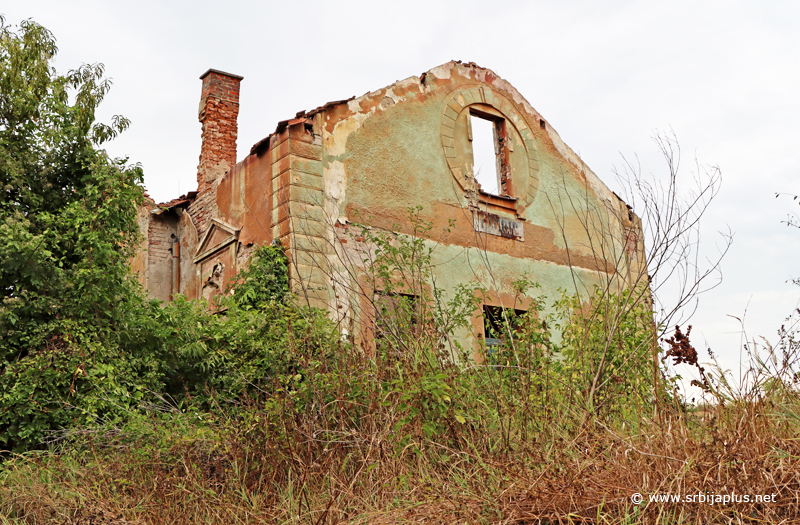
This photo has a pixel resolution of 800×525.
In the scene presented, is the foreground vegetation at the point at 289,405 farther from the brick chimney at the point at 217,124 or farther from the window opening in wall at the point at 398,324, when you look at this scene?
the brick chimney at the point at 217,124

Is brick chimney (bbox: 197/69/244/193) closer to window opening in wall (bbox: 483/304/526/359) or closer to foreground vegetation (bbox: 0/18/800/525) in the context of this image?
foreground vegetation (bbox: 0/18/800/525)

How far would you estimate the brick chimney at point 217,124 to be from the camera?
36.8 ft

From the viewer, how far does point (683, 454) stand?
3.48 metres

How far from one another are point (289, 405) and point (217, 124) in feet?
24.6

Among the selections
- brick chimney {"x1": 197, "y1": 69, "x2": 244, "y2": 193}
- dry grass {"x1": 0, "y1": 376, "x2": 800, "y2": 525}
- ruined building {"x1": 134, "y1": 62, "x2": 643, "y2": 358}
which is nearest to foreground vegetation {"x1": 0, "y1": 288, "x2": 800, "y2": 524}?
dry grass {"x1": 0, "y1": 376, "x2": 800, "y2": 525}

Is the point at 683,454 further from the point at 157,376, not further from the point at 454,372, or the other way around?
the point at 157,376

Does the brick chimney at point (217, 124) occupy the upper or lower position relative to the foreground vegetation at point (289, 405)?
upper

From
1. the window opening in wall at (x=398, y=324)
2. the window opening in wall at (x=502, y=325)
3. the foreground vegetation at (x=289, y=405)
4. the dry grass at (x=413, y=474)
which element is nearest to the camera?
the dry grass at (x=413, y=474)

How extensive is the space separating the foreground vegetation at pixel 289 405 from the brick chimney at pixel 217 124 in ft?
9.80

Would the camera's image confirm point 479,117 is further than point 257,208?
Yes

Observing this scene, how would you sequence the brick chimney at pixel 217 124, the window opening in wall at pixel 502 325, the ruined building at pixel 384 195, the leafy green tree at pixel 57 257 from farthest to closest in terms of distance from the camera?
the brick chimney at pixel 217 124
the ruined building at pixel 384 195
the leafy green tree at pixel 57 257
the window opening in wall at pixel 502 325

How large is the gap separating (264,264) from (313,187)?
4.10ft

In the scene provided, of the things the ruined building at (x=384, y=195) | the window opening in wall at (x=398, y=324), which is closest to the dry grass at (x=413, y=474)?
the window opening in wall at (x=398, y=324)

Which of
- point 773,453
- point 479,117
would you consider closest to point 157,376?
point 773,453
